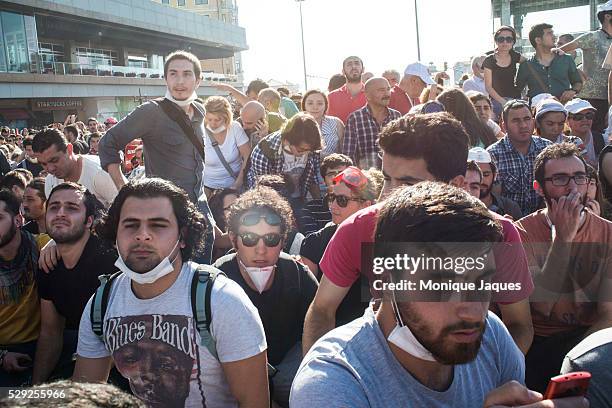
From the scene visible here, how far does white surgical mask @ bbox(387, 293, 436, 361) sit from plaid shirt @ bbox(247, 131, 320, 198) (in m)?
3.85

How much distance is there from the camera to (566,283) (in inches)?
122

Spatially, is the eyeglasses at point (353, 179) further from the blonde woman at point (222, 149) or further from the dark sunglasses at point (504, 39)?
the dark sunglasses at point (504, 39)

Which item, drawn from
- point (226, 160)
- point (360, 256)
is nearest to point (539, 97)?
point (226, 160)

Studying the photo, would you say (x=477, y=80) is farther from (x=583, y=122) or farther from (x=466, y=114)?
(x=466, y=114)

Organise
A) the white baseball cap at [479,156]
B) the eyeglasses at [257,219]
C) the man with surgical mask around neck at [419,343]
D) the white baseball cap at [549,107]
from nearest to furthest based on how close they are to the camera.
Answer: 1. the man with surgical mask around neck at [419,343]
2. the eyeglasses at [257,219]
3. the white baseball cap at [479,156]
4. the white baseball cap at [549,107]

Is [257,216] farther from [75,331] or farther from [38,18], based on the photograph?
[38,18]

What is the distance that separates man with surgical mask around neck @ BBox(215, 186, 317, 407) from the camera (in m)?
3.40

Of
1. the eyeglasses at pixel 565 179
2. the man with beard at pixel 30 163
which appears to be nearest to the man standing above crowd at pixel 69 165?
the eyeglasses at pixel 565 179

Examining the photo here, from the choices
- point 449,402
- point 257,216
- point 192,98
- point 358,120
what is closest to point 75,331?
point 257,216

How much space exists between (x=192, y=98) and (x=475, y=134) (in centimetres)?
259

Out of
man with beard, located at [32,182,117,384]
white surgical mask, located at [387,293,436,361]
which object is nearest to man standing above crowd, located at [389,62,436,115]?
man with beard, located at [32,182,117,384]

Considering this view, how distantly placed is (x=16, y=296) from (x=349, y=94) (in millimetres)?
4740

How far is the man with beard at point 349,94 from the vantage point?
727cm

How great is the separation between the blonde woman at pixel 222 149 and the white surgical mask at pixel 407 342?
4.62 m
